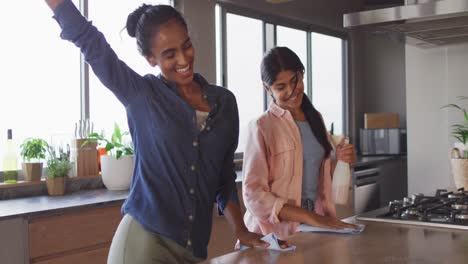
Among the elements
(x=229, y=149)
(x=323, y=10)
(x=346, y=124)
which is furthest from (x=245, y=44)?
(x=229, y=149)

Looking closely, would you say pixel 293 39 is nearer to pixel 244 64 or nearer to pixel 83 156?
pixel 244 64

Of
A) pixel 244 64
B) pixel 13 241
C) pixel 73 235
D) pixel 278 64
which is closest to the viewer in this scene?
pixel 278 64

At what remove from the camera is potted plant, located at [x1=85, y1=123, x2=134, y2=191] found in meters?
3.12

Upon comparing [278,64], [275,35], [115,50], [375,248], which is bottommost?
[375,248]

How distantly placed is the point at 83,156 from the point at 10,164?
406mm

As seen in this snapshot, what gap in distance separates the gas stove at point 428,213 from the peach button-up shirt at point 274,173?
21 cm

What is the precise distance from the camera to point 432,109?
382 cm

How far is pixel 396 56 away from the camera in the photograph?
6191mm

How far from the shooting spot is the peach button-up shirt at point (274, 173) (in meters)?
1.90

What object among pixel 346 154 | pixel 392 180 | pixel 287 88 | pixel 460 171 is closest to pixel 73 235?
pixel 287 88

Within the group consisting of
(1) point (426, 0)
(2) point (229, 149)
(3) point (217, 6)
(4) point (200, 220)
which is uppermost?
(3) point (217, 6)

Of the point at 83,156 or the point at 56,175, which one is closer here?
the point at 56,175

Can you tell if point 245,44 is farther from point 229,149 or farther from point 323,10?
point 229,149

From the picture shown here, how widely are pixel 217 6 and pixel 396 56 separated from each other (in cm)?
271
